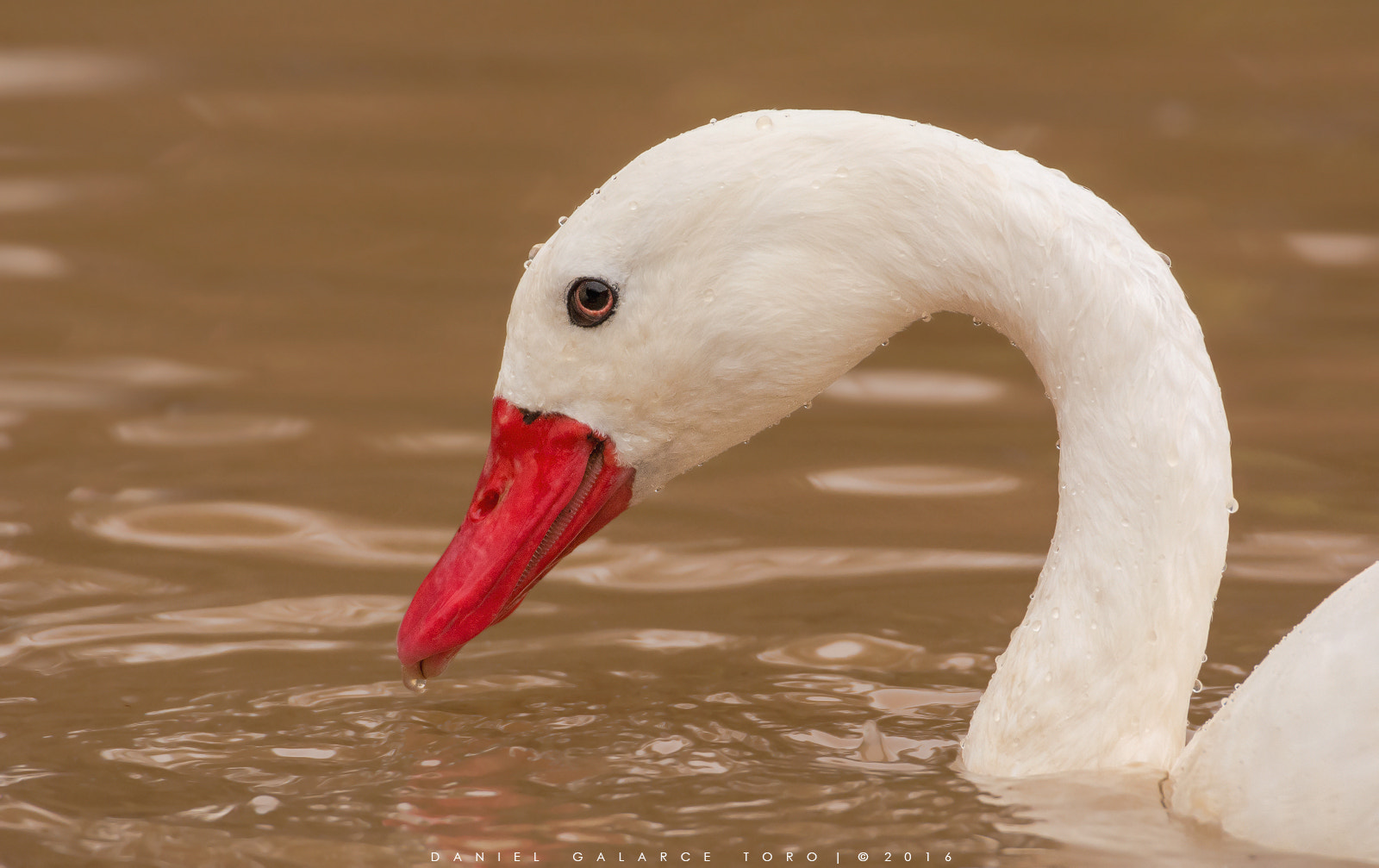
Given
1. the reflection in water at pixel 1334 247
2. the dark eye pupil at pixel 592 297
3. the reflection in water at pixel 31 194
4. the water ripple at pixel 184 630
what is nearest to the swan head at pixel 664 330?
the dark eye pupil at pixel 592 297

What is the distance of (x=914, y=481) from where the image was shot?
6848 mm

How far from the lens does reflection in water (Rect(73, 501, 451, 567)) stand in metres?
6.30

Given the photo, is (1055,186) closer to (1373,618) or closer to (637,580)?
(1373,618)

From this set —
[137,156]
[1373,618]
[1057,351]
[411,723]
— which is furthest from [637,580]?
[137,156]

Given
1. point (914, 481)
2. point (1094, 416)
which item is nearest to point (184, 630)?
point (914, 481)

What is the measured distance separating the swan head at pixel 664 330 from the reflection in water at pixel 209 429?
2802 mm

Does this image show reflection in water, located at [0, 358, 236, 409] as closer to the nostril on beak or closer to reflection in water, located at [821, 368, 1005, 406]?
Answer: reflection in water, located at [821, 368, 1005, 406]

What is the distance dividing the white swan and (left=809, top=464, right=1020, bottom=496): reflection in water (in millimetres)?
2314

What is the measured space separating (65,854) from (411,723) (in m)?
0.98

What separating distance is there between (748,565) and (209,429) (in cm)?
217

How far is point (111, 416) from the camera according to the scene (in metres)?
7.34

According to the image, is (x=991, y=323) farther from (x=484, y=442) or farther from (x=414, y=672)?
(x=484, y=442)

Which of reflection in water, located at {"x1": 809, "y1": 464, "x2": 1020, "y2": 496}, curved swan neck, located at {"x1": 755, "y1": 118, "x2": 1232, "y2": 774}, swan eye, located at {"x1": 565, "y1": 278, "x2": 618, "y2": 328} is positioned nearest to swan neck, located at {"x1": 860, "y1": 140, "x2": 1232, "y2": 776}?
curved swan neck, located at {"x1": 755, "y1": 118, "x2": 1232, "y2": 774}

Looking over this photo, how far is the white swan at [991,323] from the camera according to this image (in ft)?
13.8
